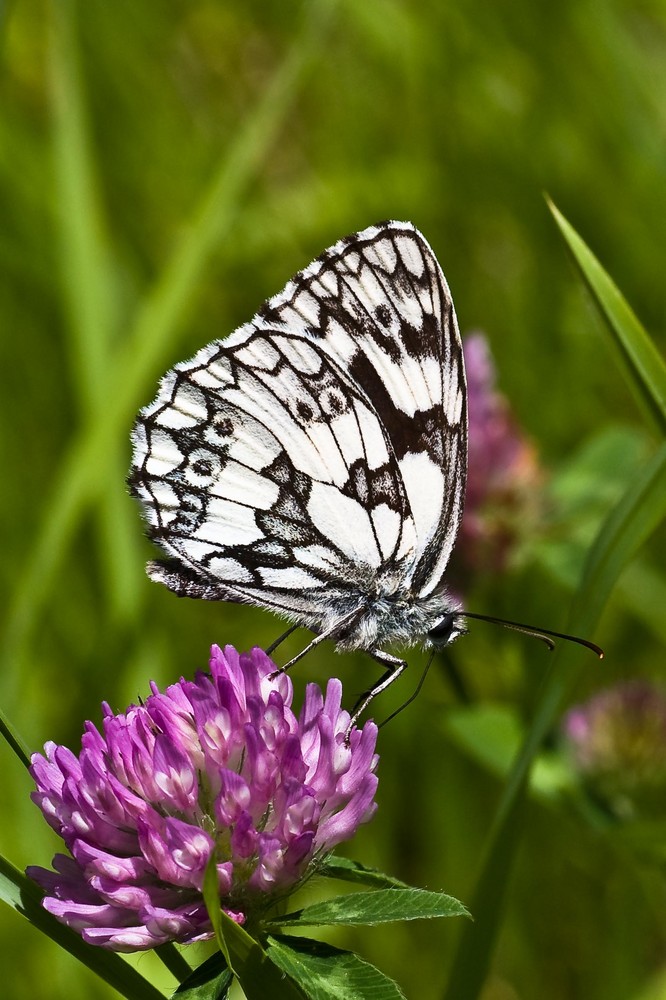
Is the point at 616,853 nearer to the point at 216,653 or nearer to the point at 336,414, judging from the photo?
the point at 336,414

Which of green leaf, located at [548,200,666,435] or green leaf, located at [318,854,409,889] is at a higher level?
green leaf, located at [548,200,666,435]

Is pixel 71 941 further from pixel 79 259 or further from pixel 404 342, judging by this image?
pixel 79 259

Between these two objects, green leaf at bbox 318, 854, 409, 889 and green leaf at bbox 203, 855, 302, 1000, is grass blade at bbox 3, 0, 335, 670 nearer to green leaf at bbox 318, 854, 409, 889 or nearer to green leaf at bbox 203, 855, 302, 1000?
green leaf at bbox 318, 854, 409, 889

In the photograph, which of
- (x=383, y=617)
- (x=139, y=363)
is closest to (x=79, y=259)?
(x=139, y=363)

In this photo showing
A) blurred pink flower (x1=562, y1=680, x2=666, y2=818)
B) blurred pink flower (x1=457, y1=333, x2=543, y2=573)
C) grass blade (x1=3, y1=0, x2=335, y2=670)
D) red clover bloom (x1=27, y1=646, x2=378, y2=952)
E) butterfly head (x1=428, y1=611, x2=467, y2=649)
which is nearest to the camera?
red clover bloom (x1=27, y1=646, x2=378, y2=952)

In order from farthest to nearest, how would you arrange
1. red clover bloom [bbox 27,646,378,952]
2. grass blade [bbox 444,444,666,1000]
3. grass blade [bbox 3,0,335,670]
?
grass blade [bbox 3,0,335,670]
grass blade [bbox 444,444,666,1000]
red clover bloom [bbox 27,646,378,952]

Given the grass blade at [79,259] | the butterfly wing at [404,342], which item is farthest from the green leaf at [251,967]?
the grass blade at [79,259]

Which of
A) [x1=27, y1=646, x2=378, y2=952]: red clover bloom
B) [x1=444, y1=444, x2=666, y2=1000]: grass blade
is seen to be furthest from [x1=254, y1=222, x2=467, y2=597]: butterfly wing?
[x1=27, y1=646, x2=378, y2=952]: red clover bloom
